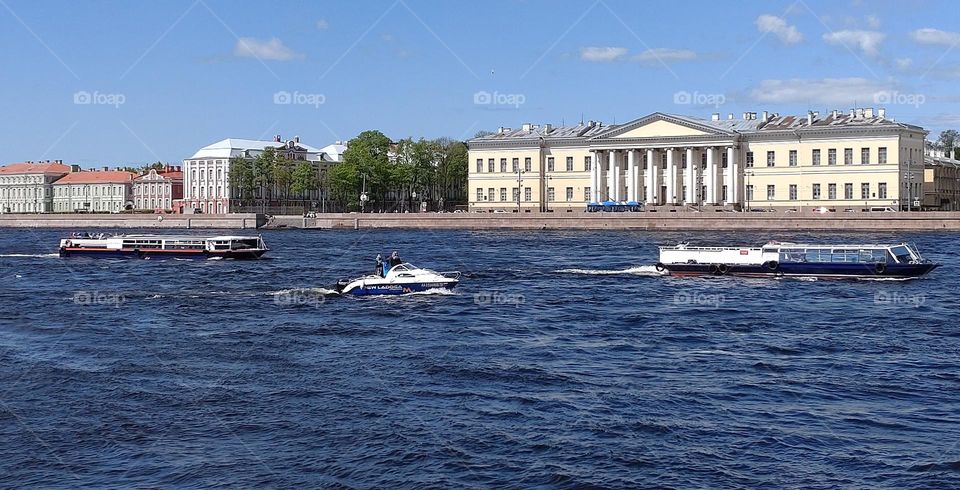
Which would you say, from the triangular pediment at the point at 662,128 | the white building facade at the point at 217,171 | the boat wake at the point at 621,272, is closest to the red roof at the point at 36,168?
the white building facade at the point at 217,171

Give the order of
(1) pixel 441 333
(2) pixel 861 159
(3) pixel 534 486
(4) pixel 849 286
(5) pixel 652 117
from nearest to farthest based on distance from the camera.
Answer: (3) pixel 534 486 → (1) pixel 441 333 → (4) pixel 849 286 → (2) pixel 861 159 → (5) pixel 652 117

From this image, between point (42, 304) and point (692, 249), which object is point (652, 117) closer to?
point (692, 249)

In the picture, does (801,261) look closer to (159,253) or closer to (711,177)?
(159,253)

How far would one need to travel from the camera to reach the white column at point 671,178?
9744 cm

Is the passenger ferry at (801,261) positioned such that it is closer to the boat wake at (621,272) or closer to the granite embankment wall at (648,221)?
the boat wake at (621,272)

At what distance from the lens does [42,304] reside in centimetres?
3162

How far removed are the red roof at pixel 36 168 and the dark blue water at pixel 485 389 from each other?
124397 millimetres

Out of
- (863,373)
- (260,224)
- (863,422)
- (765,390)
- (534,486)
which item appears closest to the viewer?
(534,486)

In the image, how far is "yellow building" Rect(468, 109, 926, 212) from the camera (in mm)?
89812

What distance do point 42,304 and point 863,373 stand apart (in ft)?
71.9

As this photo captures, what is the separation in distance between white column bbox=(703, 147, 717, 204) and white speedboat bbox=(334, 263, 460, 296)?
65695mm

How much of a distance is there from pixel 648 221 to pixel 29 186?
96.4 meters

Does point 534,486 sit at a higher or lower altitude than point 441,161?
lower

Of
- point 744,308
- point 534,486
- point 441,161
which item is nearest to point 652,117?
point 441,161
